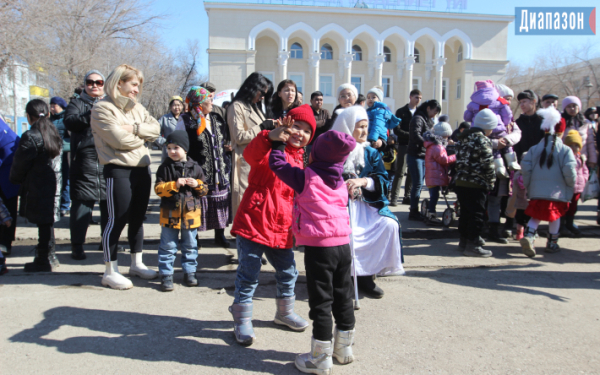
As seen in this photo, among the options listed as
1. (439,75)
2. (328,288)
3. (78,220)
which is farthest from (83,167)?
(439,75)

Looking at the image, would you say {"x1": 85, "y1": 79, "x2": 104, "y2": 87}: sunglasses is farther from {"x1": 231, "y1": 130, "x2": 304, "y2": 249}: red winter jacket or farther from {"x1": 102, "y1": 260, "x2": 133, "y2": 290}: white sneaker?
{"x1": 231, "y1": 130, "x2": 304, "y2": 249}: red winter jacket

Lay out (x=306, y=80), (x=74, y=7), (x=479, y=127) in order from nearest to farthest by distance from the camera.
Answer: (x=479, y=127)
(x=74, y=7)
(x=306, y=80)

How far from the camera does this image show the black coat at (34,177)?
14.2 ft

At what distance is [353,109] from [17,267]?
12.6 feet

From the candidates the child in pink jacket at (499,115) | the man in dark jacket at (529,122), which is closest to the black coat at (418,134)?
the child in pink jacket at (499,115)

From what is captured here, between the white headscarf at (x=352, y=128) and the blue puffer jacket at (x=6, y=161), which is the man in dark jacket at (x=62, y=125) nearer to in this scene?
the blue puffer jacket at (x=6, y=161)

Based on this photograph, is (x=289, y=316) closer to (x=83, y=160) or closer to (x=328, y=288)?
(x=328, y=288)

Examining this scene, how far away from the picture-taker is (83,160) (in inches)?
205

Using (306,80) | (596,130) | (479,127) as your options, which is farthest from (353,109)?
(306,80)

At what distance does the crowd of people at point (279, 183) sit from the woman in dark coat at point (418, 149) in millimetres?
45

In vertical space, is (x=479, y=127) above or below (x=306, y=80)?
below

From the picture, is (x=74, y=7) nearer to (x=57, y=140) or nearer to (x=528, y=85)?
(x=57, y=140)

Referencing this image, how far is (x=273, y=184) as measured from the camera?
3053mm

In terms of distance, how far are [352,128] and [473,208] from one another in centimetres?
247
